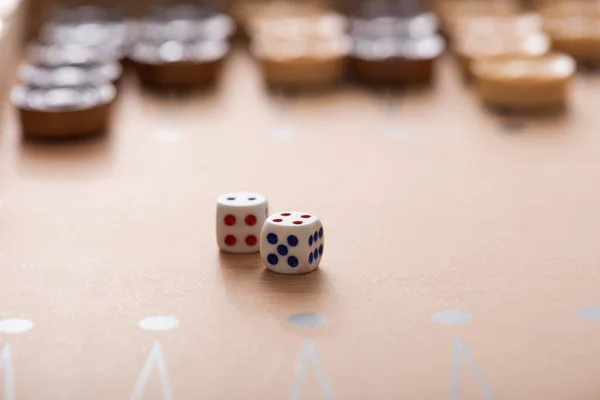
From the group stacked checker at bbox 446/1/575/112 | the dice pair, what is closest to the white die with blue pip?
the dice pair

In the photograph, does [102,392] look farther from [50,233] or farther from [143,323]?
[50,233]

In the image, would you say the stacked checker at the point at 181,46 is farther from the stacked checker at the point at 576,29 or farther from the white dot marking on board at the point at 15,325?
the white dot marking on board at the point at 15,325

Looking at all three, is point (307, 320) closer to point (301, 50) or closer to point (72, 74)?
point (72, 74)

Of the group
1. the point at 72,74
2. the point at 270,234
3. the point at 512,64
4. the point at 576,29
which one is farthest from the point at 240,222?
the point at 576,29

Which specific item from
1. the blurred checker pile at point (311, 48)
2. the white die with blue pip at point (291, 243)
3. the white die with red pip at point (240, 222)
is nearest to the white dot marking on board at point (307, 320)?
the white die with blue pip at point (291, 243)

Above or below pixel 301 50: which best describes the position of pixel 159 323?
below

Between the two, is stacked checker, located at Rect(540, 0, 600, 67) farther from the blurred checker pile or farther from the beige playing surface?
the beige playing surface
